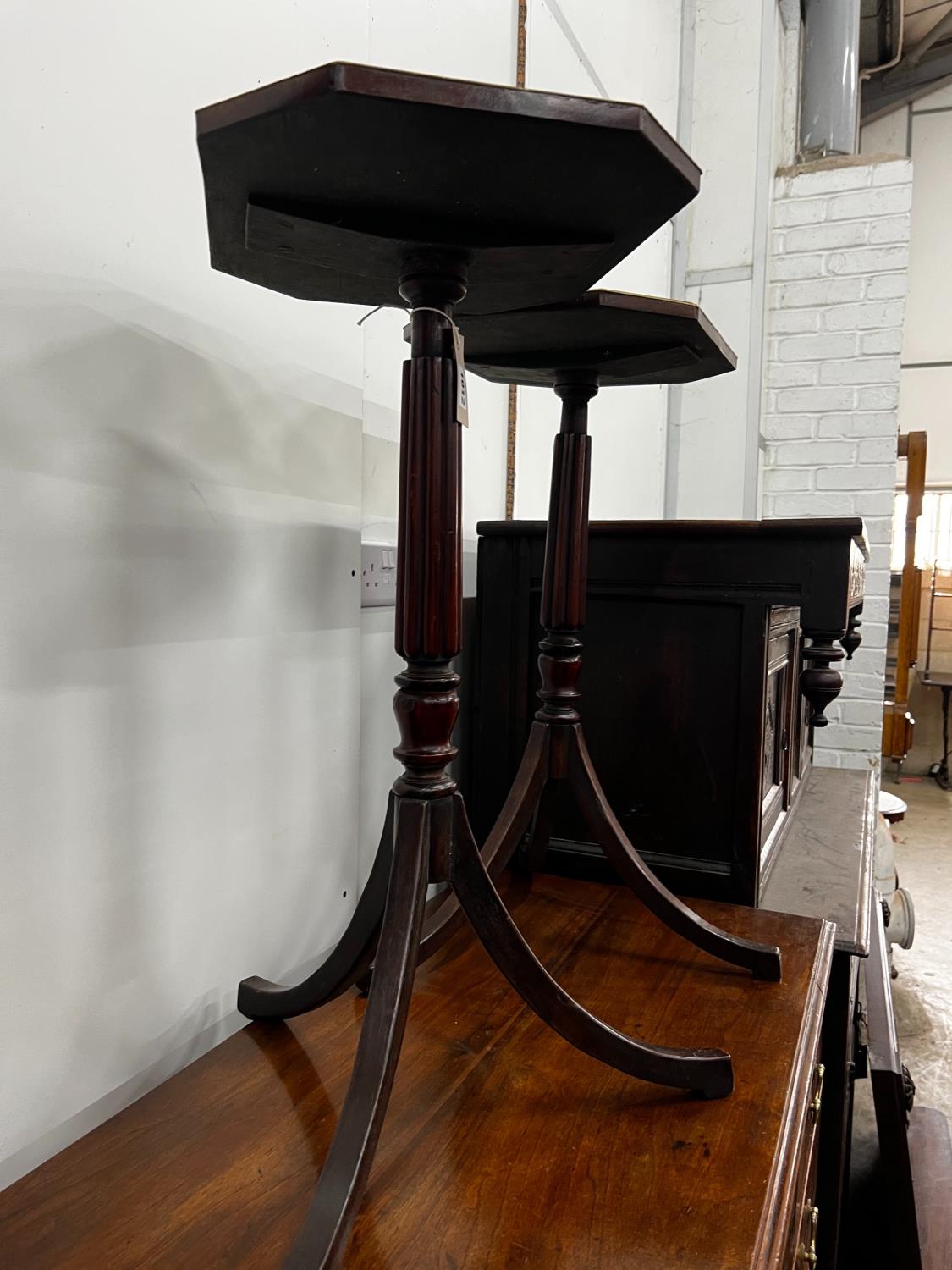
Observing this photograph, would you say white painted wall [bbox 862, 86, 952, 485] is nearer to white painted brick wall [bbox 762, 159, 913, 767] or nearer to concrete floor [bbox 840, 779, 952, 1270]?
concrete floor [bbox 840, 779, 952, 1270]

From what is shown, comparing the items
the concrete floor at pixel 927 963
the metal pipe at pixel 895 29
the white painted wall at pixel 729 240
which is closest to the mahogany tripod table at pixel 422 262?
the concrete floor at pixel 927 963

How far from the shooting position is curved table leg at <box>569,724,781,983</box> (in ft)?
3.09

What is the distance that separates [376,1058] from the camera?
1.92ft

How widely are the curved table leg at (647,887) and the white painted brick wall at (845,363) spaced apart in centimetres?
165

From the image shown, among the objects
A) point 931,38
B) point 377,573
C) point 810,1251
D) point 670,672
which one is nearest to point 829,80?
point 931,38

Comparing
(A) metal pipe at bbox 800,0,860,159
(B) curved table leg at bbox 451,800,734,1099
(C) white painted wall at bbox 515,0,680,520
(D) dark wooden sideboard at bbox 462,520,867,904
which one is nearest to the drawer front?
(B) curved table leg at bbox 451,800,734,1099

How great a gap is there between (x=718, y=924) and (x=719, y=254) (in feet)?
6.67

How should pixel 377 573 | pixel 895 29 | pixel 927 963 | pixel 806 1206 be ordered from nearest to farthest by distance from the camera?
pixel 806 1206 < pixel 377 573 < pixel 927 963 < pixel 895 29

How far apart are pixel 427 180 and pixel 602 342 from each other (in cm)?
40

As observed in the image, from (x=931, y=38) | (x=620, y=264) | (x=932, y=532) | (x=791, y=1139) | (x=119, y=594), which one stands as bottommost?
(x=791, y=1139)

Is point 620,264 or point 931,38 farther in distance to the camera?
point 931,38

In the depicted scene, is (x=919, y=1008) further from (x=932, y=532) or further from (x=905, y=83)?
(x=905, y=83)

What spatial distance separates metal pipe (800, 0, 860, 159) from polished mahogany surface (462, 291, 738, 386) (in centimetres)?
228

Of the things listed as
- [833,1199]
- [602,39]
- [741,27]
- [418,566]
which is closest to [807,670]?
[833,1199]
